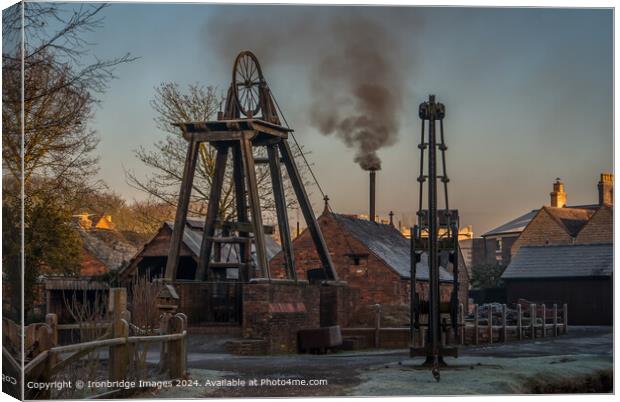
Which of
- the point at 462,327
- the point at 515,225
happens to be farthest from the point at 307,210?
the point at 515,225

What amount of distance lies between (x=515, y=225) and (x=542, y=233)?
984 mm

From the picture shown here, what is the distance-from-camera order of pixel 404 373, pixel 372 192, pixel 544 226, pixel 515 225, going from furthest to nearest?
pixel 544 226 → pixel 515 225 → pixel 372 192 → pixel 404 373

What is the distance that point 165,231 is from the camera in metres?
26.3

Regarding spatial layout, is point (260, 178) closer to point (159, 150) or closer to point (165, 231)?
point (165, 231)

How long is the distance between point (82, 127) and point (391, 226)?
777 cm

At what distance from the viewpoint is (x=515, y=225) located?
2280cm

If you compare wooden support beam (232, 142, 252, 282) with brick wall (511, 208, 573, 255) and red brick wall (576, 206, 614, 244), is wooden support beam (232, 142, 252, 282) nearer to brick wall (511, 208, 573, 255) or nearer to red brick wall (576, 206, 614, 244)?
brick wall (511, 208, 573, 255)

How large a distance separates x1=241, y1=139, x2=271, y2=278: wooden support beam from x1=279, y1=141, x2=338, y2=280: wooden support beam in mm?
724

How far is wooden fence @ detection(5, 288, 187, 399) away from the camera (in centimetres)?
1731

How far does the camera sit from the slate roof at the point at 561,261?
22.6 meters

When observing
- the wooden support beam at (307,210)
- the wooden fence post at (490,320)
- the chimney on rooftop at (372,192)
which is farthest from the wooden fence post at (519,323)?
the chimney on rooftop at (372,192)

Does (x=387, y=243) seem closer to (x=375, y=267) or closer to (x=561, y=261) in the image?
(x=375, y=267)

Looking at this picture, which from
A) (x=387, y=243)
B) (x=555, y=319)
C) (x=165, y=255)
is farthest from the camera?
(x=387, y=243)

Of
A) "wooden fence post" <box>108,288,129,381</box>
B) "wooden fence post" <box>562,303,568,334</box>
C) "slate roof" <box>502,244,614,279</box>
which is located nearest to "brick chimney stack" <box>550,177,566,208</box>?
"slate roof" <box>502,244,614,279</box>
